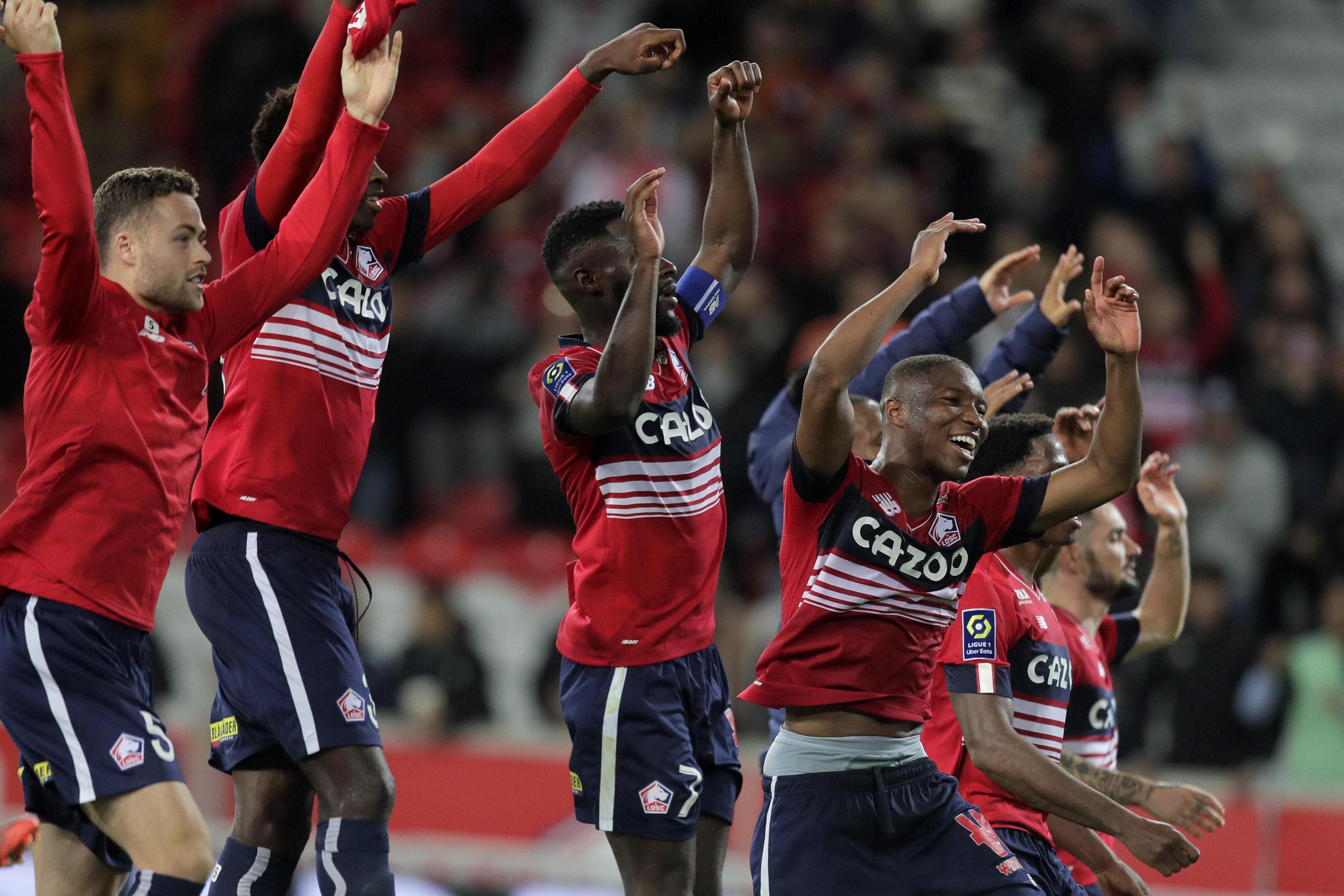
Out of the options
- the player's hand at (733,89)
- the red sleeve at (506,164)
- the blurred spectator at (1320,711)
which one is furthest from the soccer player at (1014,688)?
the blurred spectator at (1320,711)

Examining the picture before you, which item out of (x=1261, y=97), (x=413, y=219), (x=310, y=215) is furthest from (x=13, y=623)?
(x=1261, y=97)

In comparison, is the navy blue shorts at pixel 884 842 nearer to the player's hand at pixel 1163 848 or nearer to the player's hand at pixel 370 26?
the player's hand at pixel 1163 848

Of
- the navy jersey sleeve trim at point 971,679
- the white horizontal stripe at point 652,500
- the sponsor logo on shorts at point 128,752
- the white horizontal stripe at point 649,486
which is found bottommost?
the sponsor logo on shorts at point 128,752

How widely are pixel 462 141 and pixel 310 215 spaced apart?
990 centimetres

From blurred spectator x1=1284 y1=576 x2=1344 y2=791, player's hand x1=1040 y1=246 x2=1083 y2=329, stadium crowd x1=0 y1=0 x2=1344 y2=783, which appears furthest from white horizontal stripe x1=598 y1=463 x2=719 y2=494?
blurred spectator x1=1284 y1=576 x2=1344 y2=791

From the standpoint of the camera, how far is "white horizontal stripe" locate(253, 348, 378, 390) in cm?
496

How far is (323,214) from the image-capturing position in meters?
4.73

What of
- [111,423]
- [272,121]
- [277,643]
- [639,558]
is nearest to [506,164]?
[272,121]

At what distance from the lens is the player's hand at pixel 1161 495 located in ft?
21.6

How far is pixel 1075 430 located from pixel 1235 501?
5.76m

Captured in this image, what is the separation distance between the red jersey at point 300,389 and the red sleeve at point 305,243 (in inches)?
2.8

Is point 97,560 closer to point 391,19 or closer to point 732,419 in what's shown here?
point 391,19

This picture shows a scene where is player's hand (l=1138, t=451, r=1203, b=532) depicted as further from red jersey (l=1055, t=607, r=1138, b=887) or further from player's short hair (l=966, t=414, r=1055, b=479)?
player's short hair (l=966, t=414, r=1055, b=479)

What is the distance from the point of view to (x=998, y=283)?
6.74 m
